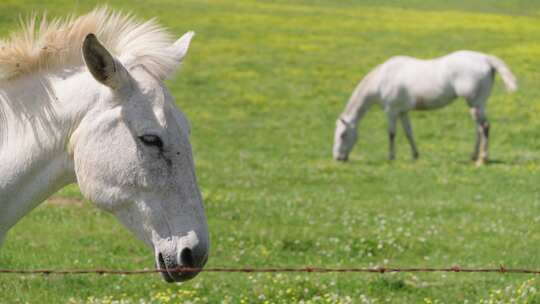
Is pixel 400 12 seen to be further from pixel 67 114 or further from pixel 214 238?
pixel 67 114

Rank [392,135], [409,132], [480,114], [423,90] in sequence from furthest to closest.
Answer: [423,90], [409,132], [392,135], [480,114]

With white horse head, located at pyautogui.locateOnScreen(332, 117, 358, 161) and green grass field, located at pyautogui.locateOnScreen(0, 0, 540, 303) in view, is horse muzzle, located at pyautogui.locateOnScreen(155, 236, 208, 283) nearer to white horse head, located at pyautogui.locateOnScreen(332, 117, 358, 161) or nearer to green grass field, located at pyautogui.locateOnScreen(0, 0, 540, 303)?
green grass field, located at pyautogui.locateOnScreen(0, 0, 540, 303)

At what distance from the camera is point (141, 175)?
452 centimetres

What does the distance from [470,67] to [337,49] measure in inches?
869

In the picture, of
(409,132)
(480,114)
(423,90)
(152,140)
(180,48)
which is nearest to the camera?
(152,140)

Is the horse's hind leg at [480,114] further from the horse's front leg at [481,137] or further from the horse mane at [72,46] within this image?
the horse mane at [72,46]

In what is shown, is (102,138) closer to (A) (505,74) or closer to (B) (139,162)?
(B) (139,162)

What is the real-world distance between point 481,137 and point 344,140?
354cm

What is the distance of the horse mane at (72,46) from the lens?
4.72 metres

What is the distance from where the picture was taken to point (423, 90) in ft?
78.3

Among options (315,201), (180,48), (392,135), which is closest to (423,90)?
(392,135)

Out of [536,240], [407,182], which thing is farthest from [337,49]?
[536,240]

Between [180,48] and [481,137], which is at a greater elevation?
[180,48]

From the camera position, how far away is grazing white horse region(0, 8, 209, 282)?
14.8 feet
